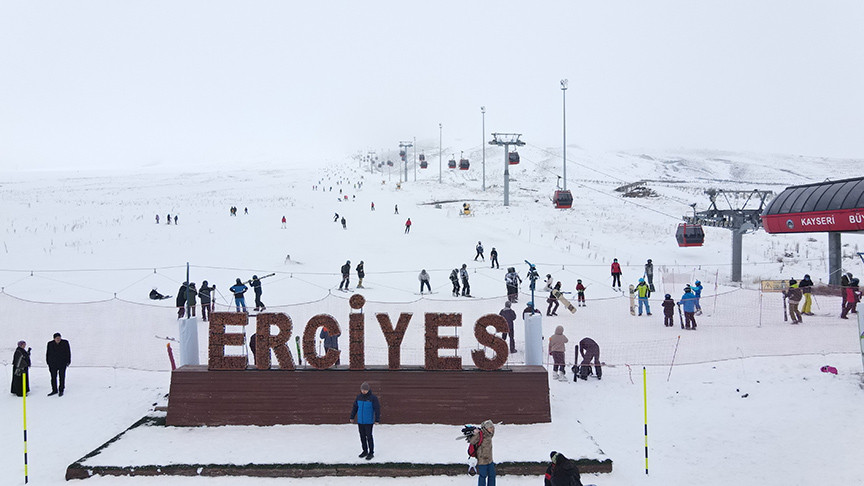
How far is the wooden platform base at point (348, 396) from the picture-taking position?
12250 mm

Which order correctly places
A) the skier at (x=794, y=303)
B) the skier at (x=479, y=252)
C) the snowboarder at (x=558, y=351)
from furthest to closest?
the skier at (x=479, y=252), the skier at (x=794, y=303), the snowboarder at (x=558, y=351)

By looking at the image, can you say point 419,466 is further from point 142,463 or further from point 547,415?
point 142,463

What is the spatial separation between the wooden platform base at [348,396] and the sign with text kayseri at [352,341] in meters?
0.19

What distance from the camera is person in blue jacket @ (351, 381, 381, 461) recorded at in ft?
34.2

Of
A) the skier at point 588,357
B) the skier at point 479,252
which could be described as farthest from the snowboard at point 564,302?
the skier at point 479,252

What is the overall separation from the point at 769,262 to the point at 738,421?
89.9ft

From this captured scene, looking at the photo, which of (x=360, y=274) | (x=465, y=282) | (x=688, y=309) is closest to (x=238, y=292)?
(x=360, y=274)

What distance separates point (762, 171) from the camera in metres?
156

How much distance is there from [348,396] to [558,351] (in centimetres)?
560

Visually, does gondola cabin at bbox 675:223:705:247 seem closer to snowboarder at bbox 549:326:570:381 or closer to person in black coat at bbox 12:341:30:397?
snowboarder at bbox 549:326:570:381

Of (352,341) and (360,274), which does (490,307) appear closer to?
(352,341)

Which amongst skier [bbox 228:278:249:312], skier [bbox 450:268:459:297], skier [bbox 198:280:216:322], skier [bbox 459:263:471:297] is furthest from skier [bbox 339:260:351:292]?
skier [bbox 198:280:216:322]

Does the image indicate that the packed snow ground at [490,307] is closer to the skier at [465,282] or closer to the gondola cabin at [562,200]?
the skier at [465,282]

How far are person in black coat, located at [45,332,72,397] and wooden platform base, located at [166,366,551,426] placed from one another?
3.39m
